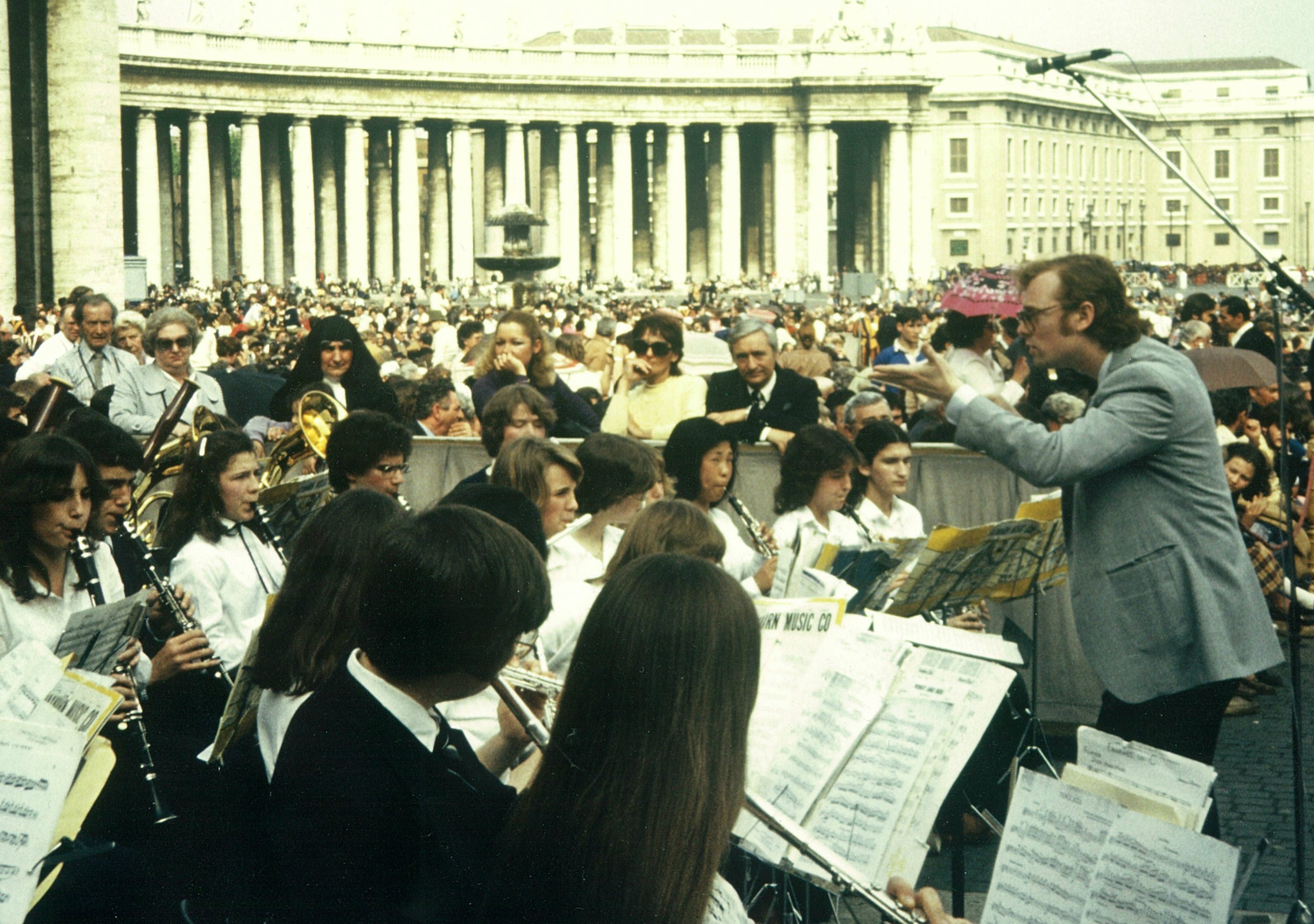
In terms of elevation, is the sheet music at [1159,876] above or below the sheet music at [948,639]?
below

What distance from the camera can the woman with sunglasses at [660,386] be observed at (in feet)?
29.8

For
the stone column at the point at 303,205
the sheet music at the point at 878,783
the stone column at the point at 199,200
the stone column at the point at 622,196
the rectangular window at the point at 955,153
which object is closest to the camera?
the sheet music at the point at 878,783

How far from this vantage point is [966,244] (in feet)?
326

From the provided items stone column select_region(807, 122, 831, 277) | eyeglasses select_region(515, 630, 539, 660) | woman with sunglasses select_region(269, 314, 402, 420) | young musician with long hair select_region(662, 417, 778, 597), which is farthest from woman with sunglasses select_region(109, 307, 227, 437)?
stone column select_region(807, 122, 831, 277)

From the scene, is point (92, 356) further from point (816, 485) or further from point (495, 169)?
point (495, 169)

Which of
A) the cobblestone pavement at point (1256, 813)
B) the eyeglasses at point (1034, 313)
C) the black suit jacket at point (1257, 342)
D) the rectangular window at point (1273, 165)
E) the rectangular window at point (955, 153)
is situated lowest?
the cobblestone pavement at point (1256, 813)

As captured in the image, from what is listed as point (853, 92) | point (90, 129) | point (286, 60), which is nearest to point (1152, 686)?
point (90, 129)

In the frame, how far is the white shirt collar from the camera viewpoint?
284cm

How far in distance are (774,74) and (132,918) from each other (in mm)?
75086

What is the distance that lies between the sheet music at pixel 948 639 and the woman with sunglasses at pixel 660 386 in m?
4.86

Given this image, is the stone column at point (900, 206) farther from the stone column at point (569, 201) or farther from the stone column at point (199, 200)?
the stone column at point (199, 200)

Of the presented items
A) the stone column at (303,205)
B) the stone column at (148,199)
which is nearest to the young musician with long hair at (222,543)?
the stone column at (148,199)

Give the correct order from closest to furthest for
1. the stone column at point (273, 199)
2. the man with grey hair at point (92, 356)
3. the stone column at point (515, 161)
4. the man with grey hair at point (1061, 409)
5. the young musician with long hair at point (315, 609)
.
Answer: the young musician with long hair at point (315, 609)
the man with grey hair at point (1061, 409)
the man with grey hair at point (92, 356)
the stone column at point (273, 199)
the stone column at point (515, 161)

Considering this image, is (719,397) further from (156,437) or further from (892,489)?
(156,437)
